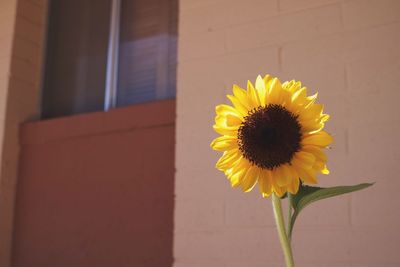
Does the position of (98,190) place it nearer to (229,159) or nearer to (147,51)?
(147,51)

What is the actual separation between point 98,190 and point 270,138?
2.23 metres

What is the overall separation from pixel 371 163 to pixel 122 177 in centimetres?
137

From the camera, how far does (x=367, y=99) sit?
2.42 meters

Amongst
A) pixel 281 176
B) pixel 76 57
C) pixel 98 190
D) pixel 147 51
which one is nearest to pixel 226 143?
pixel 281 176

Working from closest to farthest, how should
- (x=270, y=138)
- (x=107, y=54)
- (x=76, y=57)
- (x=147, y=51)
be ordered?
(x=270, y=138)
(x=147, y=51)
(x=107, y=54)
(x=76, y=57)

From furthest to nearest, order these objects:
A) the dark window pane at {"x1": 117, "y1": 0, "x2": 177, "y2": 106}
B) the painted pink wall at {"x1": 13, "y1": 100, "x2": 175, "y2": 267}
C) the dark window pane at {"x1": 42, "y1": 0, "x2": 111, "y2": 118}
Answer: the dark window pane at {"x1": 42, "y1": 0, "x2": 111, "y2": 118}
the dark window pane at {"x1": 117, "y1": 0, "x2": 177, "y2": 106}
the painted pink wall at {"x1": 13, "y1": 100, "x2": 175, "y2": 267}

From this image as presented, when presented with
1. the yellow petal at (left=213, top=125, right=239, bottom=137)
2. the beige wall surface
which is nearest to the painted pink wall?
the beige wall surface

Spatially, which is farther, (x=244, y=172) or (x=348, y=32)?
(x=348, y=32)

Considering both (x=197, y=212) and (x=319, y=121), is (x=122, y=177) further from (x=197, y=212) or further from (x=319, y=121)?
(x=319, y=121)

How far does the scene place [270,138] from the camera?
3.83 feet

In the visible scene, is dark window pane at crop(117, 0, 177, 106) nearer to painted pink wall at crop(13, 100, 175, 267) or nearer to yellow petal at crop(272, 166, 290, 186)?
painted pink wall at crop(13, 100, 175, 267)

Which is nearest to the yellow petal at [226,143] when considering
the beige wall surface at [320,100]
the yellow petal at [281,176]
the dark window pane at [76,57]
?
the yellow petal at [281,176]

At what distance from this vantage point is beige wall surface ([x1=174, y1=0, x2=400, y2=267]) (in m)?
2.34

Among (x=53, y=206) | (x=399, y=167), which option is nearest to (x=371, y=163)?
(x=399, y=167)
